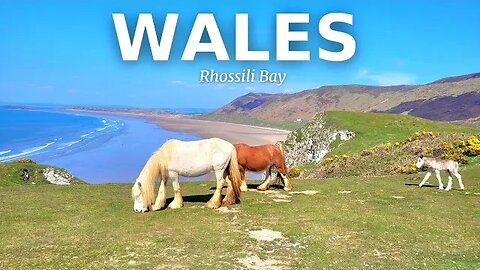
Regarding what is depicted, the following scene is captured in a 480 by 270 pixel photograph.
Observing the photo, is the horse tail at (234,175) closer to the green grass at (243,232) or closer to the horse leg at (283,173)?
the green grass at (243,232)

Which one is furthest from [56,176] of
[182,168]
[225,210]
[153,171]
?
[225,210]

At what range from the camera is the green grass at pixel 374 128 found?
51375mm

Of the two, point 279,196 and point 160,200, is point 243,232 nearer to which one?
point 160,200

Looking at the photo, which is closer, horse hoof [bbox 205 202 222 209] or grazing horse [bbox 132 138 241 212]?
grazing horse [bbox 132 138 241 212]

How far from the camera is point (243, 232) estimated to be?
588 inches

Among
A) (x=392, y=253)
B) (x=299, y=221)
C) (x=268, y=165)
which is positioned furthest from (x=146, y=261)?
(x=268, y=165)

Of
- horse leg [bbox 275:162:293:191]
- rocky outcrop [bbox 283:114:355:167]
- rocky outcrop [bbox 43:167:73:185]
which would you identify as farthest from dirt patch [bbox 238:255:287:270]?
rocky outcrop [bbox 283:114:355:167]

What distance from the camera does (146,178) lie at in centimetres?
1752

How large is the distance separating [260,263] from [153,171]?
23.3 ft

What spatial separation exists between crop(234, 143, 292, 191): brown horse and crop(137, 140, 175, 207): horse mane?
15.4 ft

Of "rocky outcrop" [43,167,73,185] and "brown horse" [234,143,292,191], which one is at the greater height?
"brown horse" [234,143,292,191]

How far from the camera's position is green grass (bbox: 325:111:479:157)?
2023 inches

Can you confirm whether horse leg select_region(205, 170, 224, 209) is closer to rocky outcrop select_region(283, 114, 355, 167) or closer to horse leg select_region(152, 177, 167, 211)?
horse leg select_region(152, 177, 167, 211)

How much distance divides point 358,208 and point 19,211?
45.7ft
